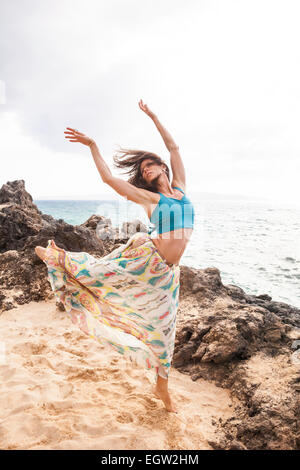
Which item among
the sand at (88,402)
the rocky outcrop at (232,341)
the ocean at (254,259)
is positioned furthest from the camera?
the ocean at (254,259)

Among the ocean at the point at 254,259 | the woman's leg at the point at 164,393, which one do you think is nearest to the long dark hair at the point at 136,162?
the woman's leg at the point at 164,393

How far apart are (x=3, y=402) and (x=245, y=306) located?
3127 millimetres

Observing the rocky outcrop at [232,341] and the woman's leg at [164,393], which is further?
the woman's leg at [164,393]

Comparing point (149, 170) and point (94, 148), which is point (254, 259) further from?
point (94, 148)

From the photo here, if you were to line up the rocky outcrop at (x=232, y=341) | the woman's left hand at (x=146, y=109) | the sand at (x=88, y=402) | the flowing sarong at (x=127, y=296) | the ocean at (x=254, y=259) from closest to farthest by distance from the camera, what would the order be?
the sand at (x=88, y=402) < the rocky outcrop at (x=232, y=341) < the flowing sarong at (x=127, y=296) < the woman's left hand at (x=146, y=109) < the ocean at (x=254, y=259)

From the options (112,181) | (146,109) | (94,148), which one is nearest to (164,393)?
(112,181)

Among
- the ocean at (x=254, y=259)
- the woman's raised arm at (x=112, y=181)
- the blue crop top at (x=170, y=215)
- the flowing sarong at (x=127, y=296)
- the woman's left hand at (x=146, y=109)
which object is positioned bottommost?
the ocean at (x=254, y=259)

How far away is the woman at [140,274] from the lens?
102 inches

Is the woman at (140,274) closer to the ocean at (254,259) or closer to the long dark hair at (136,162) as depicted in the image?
the long dark hair at (136,162)

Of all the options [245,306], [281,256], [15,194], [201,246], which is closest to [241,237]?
[201,246]

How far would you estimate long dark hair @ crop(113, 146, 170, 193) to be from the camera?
110 inches

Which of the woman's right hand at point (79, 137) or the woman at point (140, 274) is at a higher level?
the woman's right hand at point (79, 137)
